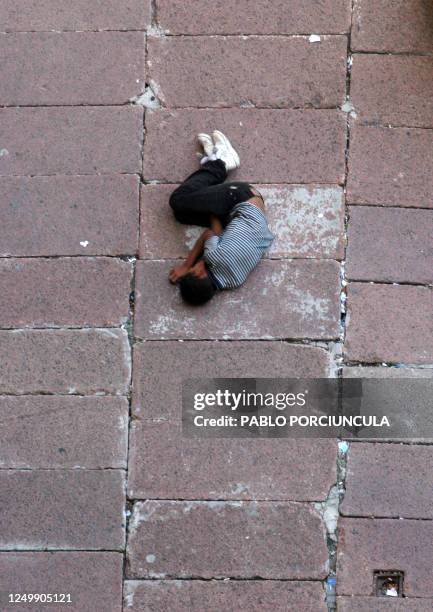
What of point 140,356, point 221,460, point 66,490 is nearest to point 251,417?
point 221,460

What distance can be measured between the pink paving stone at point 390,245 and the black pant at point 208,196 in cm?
54

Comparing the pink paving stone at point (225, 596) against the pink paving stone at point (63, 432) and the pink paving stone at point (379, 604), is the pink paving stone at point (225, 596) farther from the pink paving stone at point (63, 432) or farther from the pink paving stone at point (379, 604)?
the pink paving stone at point (63, 432)

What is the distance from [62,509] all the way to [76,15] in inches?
92.9

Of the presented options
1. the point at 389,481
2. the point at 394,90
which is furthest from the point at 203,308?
the point at 394,90

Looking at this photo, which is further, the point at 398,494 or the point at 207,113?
the point at 207,113

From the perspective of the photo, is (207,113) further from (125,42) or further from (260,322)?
(260,322)

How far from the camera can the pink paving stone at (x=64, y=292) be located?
13.2ft

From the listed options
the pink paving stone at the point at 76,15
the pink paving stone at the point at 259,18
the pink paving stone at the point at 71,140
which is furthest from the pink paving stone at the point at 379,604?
the pink paving stone at the point at 76,15

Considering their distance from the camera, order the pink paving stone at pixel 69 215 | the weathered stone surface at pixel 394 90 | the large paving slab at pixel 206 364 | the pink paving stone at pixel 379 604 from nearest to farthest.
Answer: the pink paving stone at pixel 379 604 → the large paving slab at pixel 206 364 → the pink paving stone at pixel 69 215 → the weathered stone surface at pixel 394 90

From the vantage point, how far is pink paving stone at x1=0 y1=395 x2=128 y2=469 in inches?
155

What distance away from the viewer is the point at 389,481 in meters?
3.92

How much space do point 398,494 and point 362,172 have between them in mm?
1492

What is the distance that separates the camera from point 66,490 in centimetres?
393

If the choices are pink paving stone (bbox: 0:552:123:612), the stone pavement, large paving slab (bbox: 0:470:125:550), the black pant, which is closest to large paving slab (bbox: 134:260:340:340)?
the stone pavement
